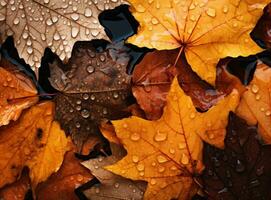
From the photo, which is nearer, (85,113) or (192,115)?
(192,115)

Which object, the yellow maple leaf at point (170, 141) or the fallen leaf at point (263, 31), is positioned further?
the fallen leaf at point (263, 31)

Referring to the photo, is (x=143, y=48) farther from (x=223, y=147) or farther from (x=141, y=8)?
(x=223, y=147)

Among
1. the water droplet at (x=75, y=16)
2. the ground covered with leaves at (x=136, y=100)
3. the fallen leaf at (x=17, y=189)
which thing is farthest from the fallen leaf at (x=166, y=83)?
the fallen leaf at (x=17, y=189)

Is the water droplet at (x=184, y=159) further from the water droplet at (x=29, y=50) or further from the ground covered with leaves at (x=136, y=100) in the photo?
the water droplet at (x=29, y=50)

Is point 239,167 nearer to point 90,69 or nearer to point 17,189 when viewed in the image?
point 90,69

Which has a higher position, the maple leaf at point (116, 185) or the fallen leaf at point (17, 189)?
the maple leaf at point (116, 185)

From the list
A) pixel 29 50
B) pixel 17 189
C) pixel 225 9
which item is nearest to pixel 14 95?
pixel 29 50
